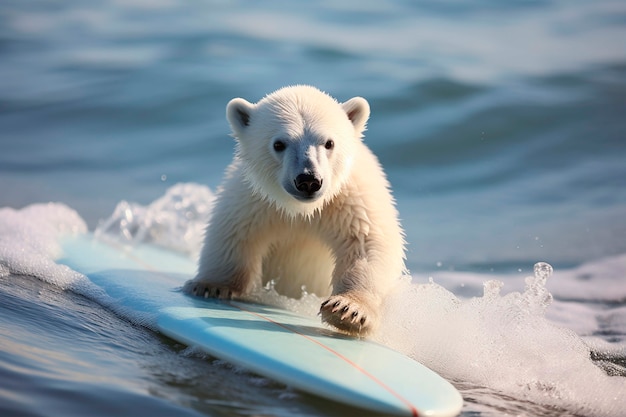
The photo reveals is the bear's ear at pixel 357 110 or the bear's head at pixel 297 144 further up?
the bear's ear at pixel 357 110

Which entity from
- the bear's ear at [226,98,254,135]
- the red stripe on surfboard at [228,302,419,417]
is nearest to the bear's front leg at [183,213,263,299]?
the red stripe on surfboard at [228,302,419,417]

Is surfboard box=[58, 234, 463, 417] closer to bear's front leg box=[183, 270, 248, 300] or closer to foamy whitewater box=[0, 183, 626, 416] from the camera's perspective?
bear's front leg box=[183, 270, 248, 300]

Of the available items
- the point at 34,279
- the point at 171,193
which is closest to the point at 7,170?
the point at 171,193

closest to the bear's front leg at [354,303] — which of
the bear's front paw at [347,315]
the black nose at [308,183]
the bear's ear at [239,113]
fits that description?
the bear's front paw at [347,315]

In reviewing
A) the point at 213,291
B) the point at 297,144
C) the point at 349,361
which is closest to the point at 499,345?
the point at 349,361

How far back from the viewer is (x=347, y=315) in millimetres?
4078

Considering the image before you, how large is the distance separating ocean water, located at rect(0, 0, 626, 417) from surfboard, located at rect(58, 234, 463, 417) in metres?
0.09

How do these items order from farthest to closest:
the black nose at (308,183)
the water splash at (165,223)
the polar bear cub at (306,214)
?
1. the water splash at (165,223)
2. the polar bear cub at (306,214)
3. the black nose at (308,183)

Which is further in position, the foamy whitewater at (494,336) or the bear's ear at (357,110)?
the bear's ear at (357,110)

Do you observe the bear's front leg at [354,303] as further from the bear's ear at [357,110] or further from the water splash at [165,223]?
the water splash at [165,223]

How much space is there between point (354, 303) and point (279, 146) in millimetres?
830

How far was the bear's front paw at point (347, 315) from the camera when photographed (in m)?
4.05

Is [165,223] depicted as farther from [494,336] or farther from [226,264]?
[494,336]

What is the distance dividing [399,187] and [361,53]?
498 cm
